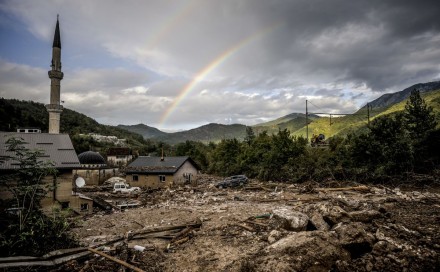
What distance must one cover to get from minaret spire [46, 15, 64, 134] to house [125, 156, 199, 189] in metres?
11.6

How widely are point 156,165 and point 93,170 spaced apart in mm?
14904

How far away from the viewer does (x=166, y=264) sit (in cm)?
915

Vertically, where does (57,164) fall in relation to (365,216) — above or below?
above

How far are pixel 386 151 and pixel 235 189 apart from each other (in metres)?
16.1

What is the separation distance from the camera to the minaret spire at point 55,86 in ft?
113

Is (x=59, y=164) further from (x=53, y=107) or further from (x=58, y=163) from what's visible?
(x=53, y=107)

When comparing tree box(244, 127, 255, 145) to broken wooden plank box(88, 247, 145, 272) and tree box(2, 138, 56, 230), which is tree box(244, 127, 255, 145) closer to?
tree box(2, 138, 56, 230)

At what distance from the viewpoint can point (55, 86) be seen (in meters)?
35.8

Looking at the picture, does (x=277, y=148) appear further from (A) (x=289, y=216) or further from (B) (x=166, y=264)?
(B) (x=166, y=264)

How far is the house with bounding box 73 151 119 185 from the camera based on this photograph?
43.9 metres

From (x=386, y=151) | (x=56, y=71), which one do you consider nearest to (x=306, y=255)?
(x=386, y=151)

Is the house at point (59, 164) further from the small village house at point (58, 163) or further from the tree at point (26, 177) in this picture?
the tree at point (26, 177)

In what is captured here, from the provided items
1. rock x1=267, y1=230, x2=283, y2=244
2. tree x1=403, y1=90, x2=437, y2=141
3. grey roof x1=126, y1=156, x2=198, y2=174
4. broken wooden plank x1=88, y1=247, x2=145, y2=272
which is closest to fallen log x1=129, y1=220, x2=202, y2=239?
broken wooden plank x1=88, y1=247, x2=145, y2=272

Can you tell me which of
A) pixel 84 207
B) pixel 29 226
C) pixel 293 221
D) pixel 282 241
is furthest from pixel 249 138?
pixel 29 226
